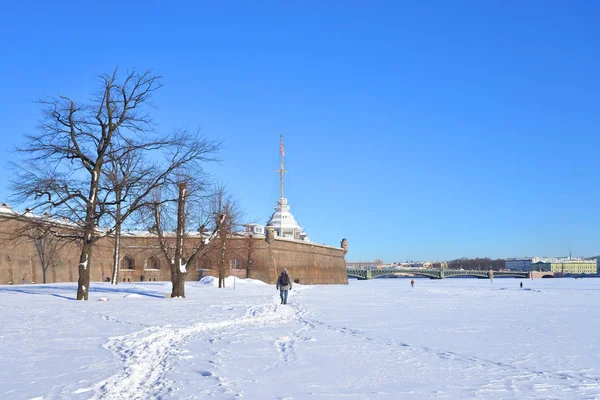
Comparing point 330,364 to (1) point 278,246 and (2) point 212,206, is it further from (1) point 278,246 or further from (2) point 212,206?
(1) point 278,246

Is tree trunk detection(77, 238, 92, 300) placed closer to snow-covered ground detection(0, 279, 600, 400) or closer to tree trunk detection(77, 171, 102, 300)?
tree trunk detection(77, 171, 102, 300)

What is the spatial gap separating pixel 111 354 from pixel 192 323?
547 centimetres

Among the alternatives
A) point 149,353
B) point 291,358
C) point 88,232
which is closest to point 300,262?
point 88,232

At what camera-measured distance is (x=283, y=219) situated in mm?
94938

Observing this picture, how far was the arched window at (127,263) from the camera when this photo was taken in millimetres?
61844

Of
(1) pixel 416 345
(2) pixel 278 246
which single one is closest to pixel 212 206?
(2) pixel 278 246

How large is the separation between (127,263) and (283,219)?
119ft

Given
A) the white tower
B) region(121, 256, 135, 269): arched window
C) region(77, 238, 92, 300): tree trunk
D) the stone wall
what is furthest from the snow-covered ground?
the white tower

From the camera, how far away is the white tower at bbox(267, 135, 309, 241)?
93.9 meters

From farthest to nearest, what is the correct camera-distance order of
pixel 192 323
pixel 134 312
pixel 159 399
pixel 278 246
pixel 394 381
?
1. pixel 278 246
2. pixel 134 312
3. pixel 192 323
4. pixel 394 381
5. pixel 159 399

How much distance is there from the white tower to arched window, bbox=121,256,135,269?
32.4 meters

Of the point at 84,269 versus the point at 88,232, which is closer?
the point at 88,232

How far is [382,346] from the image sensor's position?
11.4 metres

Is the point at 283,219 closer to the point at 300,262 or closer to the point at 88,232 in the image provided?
the point at 300,262
